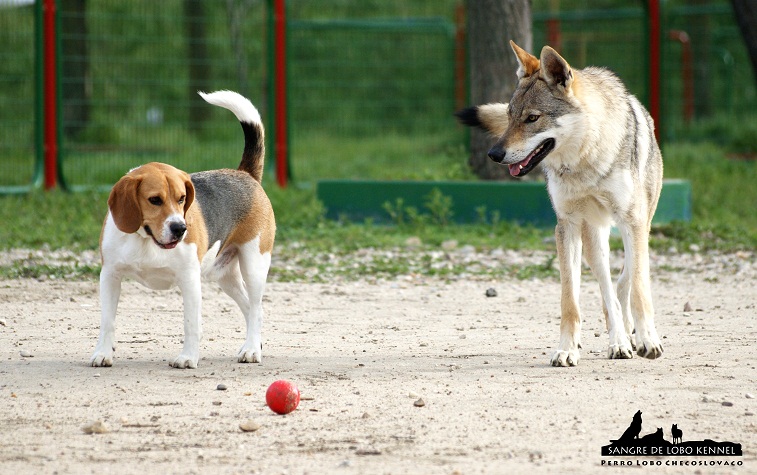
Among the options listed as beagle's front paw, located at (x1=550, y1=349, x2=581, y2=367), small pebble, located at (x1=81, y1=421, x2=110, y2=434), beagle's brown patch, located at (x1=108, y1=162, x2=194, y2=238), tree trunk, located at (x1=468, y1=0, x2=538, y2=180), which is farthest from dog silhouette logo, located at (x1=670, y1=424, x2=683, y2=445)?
tree trunk, located at (x1=468, y1=0, x2=538, y2=180)

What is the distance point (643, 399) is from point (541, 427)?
69cm

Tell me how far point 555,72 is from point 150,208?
2205 millimetres

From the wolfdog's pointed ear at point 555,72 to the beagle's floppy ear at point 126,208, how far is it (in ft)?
7.21

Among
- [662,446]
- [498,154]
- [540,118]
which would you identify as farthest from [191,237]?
[662,446]

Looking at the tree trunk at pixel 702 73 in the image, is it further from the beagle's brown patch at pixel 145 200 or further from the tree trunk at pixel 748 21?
the beagle's brown patch at pixel 145 200

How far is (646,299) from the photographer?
5602mm

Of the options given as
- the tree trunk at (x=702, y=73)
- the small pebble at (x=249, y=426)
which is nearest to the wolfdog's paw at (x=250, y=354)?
the small pebble at (x=249, y=426)

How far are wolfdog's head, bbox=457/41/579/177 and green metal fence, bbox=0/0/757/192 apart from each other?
19.1ft

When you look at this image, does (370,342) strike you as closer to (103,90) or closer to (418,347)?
(418,347)

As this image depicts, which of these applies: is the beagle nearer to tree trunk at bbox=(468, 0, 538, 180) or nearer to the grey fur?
the grey fur

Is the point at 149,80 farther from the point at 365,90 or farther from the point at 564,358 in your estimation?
the point at 564,358

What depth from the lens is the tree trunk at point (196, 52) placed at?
46.3ft

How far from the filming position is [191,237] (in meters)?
5.26

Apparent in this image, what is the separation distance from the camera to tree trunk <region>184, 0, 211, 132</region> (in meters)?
14.1
